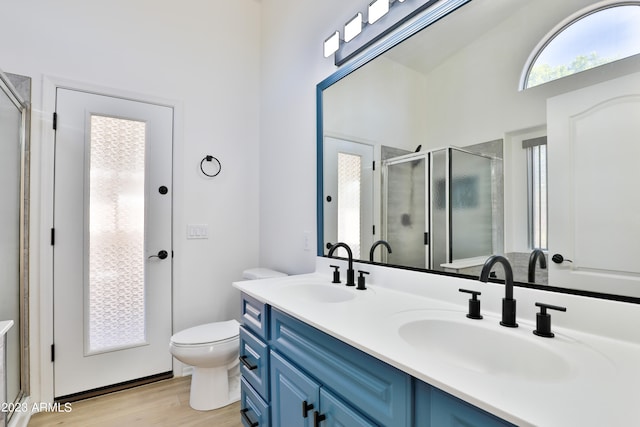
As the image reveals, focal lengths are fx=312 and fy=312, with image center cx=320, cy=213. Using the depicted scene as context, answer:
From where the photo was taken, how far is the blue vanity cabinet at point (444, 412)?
0.60 meters

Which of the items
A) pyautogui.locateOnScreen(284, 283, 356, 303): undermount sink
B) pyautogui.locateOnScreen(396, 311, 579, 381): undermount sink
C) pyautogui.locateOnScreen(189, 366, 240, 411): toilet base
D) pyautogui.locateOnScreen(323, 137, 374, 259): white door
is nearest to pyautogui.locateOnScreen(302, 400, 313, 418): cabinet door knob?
pyautogui.locateOnScreen(396, 311, 579, 381): undermount sink

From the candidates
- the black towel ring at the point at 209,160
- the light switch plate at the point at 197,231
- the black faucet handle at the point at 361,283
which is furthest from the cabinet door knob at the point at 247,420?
the black towel ring at the point at 209,160

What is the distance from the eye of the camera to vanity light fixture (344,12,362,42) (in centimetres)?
166

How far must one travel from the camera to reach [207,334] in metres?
2.03

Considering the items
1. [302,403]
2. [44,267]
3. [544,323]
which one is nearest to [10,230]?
[44,267]

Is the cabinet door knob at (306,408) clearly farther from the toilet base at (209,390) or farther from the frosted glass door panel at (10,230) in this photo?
the frosted glass door panel at (10,230)

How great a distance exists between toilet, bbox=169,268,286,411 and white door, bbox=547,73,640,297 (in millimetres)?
1772

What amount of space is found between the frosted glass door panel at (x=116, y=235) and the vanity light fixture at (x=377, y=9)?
1.78 metres

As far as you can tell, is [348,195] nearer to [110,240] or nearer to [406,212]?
[406,212]

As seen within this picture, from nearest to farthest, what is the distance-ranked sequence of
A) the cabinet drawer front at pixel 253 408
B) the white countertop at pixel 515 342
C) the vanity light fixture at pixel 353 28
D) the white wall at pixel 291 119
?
the white countertop at pixel 515 342 → the cabinet drawer front at pixel 253 408 → the vanity light fixture at pixel 353 28 → the white wall at pixel 291 119

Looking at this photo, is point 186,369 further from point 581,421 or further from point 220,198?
point 581,421

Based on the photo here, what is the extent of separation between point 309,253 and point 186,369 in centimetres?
136

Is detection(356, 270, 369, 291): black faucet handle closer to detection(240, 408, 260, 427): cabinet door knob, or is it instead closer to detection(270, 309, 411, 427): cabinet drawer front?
detection(270, 309, 411, 427): cabinet drawer front

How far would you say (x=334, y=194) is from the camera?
1920 mm
